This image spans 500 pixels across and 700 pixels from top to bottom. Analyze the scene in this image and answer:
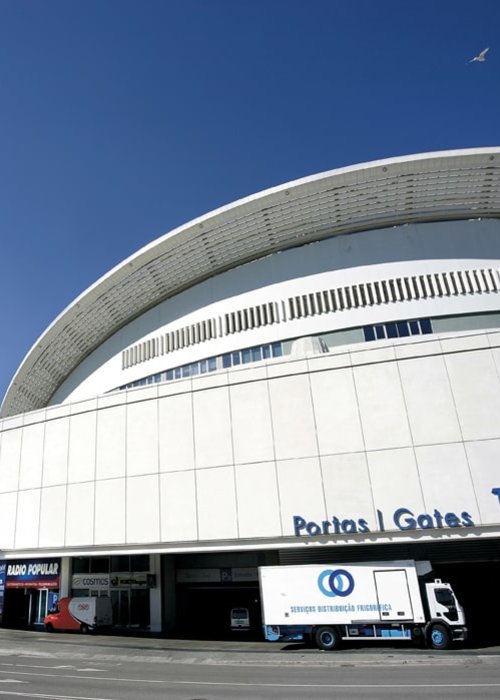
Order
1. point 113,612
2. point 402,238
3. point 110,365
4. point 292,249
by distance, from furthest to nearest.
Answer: point 110,365, point 292,249, point 402,238, point 113,612

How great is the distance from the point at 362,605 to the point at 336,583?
1.26 metres

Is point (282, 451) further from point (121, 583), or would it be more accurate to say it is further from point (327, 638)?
point (121, 583)

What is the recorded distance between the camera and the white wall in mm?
20484

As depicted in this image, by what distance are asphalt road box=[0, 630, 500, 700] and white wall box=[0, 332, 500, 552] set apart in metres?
Answer: 4.65

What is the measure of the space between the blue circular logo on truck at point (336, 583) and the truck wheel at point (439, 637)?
3.34 m

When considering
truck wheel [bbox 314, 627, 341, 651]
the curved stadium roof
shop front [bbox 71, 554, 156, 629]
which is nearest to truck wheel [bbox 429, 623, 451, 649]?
truck wheel [bbox 314, 627, 341, 651]

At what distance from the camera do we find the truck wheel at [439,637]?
18.3 meters

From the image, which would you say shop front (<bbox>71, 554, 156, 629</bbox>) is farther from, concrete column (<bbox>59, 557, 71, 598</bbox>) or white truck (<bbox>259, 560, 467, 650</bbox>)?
white truck (<bbox>259, 560, 467, 650</bbox>)

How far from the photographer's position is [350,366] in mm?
22906

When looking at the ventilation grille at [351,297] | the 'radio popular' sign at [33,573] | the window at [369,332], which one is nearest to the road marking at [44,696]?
the 'radio popular' sign at [33,573]

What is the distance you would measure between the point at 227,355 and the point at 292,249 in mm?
9213

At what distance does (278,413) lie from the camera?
23.3m

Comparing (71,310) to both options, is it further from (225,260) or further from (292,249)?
(292,249)

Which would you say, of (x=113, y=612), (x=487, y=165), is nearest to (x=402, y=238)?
(x=487, y=165)
